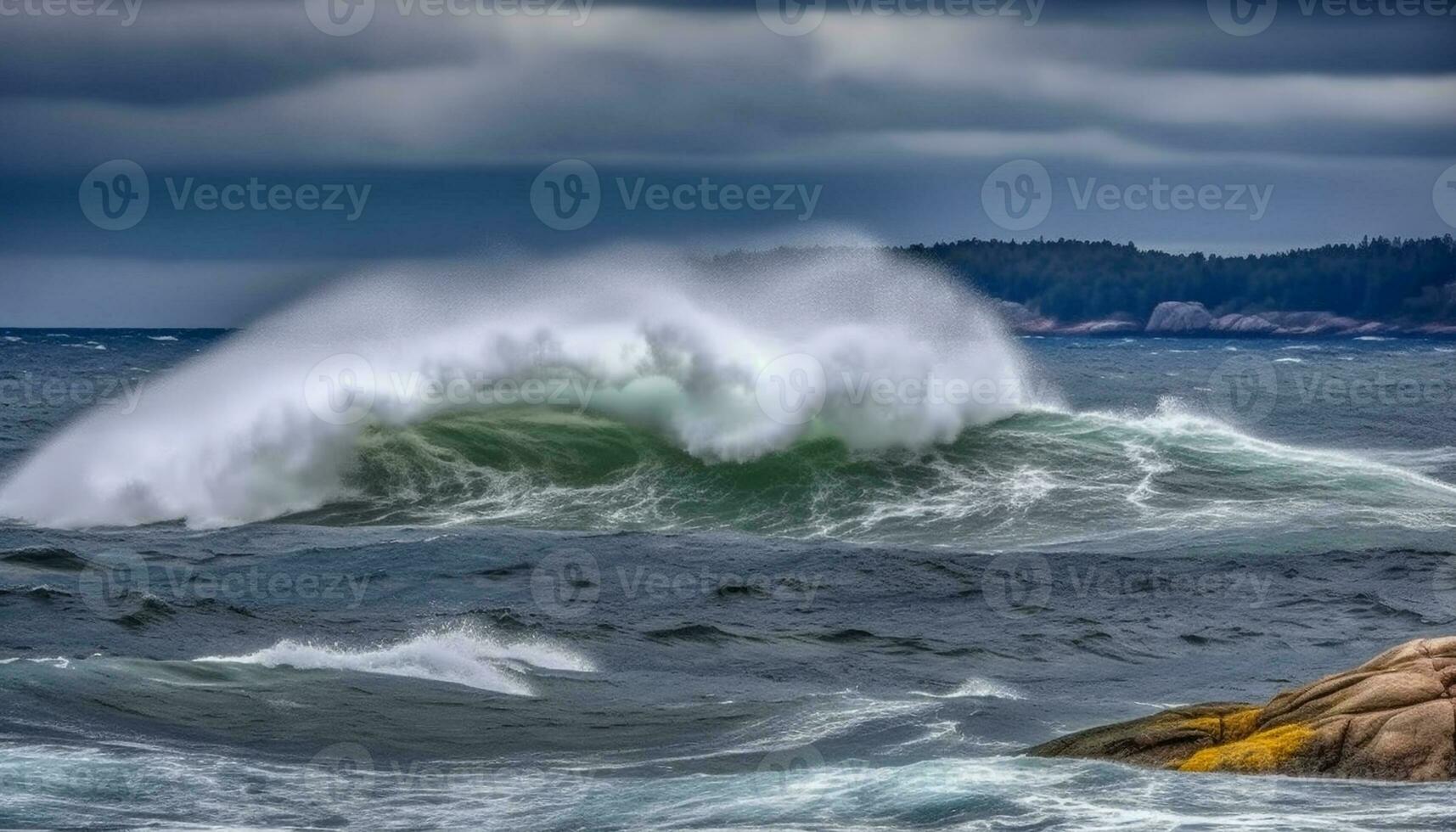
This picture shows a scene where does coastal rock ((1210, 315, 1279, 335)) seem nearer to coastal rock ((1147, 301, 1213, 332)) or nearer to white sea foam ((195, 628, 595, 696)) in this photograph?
coastal rock ((1147, 301, 1213, 332))

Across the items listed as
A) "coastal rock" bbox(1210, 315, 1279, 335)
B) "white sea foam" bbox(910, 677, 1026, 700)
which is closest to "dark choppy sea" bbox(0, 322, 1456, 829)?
"white sea foam" bbox(910, 677, 1026, 700)

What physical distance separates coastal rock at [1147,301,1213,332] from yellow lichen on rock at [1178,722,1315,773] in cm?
17913

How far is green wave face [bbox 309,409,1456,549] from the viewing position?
28250 mm

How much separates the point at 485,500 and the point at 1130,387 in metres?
50.3

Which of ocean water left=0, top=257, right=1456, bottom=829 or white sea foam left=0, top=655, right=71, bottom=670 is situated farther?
white sea foam left=0, top=655, right=71, bottom=670

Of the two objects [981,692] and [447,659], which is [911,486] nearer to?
[981,692]

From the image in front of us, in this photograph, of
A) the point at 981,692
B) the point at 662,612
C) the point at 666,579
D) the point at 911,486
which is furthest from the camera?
the point at 911,486

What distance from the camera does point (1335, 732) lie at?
12.4 meters

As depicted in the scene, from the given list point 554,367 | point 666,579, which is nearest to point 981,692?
point 666,579

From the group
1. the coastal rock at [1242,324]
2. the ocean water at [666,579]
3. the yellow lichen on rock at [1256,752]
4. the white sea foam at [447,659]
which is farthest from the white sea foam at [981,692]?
the coastal rock at [1242,324]

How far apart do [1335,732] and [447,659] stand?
351 inches

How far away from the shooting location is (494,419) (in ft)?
112

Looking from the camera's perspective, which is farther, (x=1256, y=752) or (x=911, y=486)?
(x=911, y=486)

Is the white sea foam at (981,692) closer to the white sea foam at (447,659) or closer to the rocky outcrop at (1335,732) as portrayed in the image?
the rocky outcrop at (1335,732)
